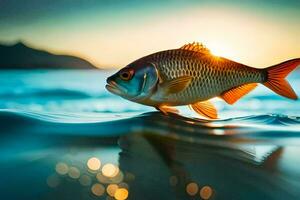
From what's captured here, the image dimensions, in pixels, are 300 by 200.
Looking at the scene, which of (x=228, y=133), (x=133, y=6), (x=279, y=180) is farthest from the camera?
(x=133, y=6)

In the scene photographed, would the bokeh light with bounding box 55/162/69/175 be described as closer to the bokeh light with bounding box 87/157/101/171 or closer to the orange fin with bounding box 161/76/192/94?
the bokeh light with bounding box 87/157/101/171

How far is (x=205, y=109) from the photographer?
1.08 metres

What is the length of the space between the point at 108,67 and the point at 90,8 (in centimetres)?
15

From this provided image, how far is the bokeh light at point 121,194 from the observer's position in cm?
77

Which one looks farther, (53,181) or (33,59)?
(33,59)

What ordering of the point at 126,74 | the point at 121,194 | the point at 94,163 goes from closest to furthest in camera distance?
the point at 121,194 → the point at 94,163 → the point at 126,74

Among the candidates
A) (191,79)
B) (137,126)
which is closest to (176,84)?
(191,79)

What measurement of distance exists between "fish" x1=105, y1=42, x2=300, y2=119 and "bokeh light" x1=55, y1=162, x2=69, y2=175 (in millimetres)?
190

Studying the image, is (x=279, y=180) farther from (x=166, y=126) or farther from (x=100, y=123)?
(x=100, y=123)

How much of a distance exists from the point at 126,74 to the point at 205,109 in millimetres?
195

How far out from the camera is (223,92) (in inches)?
41.6

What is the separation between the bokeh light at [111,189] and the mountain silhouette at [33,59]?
0.43 meters

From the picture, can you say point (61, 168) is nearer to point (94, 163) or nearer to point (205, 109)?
point (94, 163)

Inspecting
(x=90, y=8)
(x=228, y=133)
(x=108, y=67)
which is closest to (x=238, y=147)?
(x=228, y=133)
